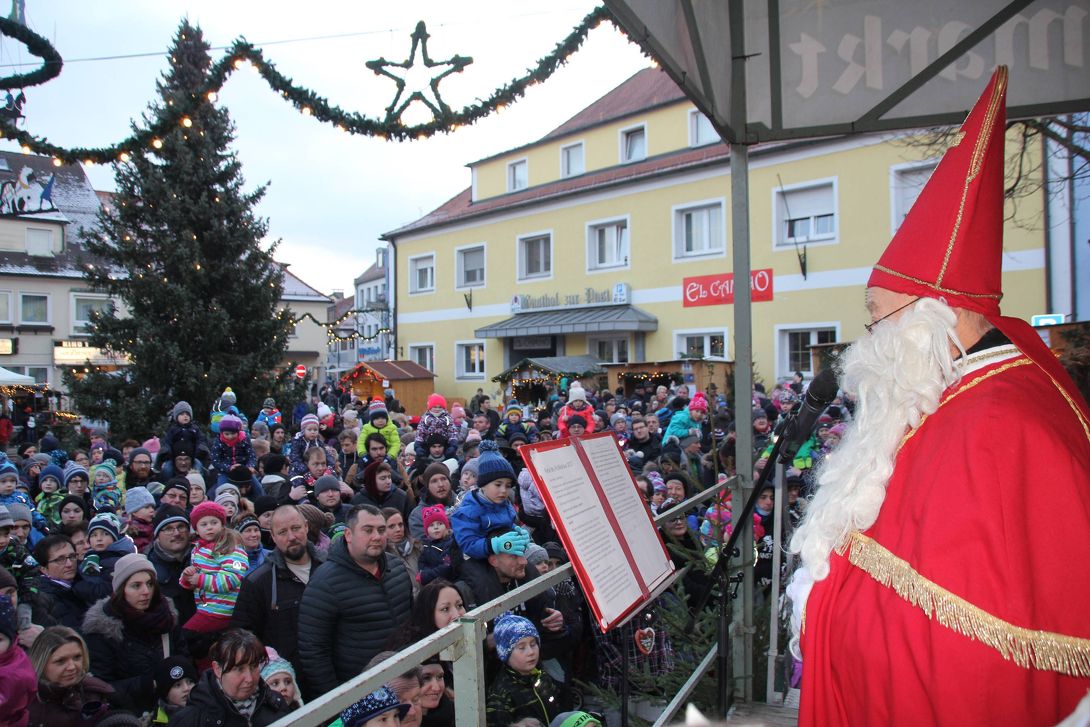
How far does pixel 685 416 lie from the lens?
10.8 meters

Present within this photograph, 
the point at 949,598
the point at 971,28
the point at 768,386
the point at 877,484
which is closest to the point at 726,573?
the point at 877,484

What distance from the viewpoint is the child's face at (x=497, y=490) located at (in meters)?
4.86

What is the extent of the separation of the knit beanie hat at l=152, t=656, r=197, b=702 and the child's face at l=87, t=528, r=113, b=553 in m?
1.85

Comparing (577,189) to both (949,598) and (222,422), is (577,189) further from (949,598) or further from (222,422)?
(949,598)

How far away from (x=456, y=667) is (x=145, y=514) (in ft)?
18.2

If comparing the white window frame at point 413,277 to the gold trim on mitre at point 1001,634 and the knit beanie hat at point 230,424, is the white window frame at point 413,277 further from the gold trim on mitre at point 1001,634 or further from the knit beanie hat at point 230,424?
the gold trim on mitre at point 1001,634

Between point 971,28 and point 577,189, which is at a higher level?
point 577,189

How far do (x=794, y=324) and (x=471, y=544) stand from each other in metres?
15.3

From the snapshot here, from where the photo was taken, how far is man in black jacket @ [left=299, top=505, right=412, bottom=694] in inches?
151

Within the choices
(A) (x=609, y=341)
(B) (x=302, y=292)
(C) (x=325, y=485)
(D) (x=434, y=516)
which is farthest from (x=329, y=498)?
(B) (x=302, y=292)

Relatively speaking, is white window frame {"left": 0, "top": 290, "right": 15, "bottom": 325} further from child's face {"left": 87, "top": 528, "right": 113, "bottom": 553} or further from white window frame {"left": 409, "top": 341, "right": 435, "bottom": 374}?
child's face {"left": 87, "top": 528, "right": 113, "bottom": 553}

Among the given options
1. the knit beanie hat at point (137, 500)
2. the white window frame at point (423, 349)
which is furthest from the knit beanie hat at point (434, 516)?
the white window frame at point (423, 349)

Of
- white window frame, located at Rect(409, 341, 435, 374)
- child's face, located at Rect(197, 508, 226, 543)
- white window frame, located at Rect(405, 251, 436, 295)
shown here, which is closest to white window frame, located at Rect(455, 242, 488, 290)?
white window frame, located at Rect(405, 251, 436, 295)

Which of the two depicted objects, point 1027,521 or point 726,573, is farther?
point 726,573
